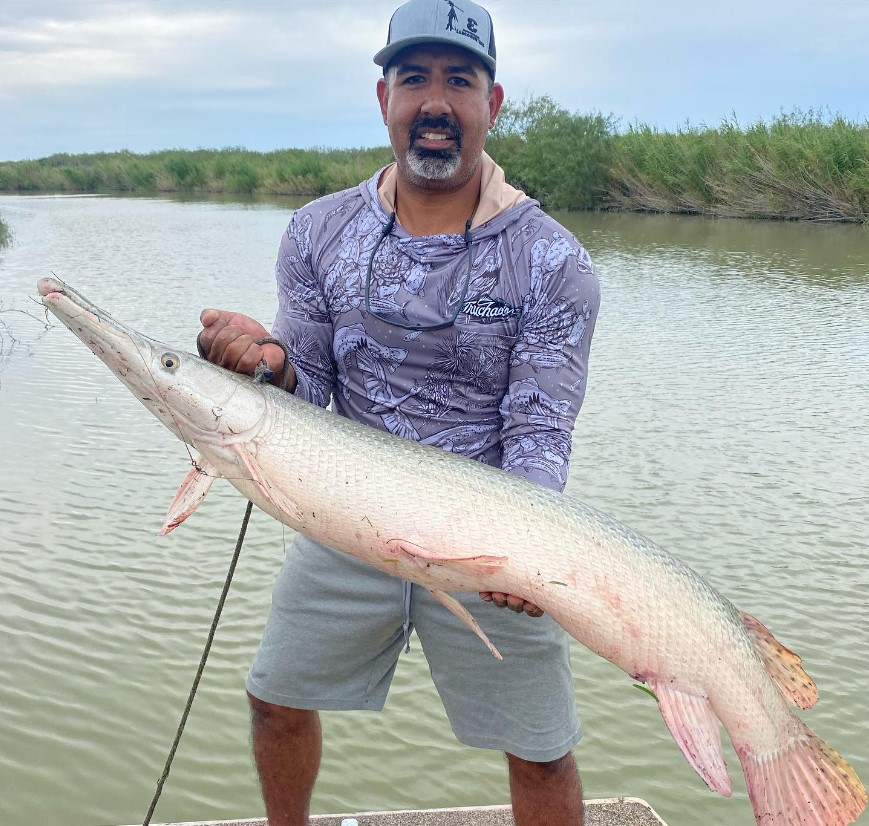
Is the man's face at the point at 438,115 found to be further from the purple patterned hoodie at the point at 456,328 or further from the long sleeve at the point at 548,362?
the long sleeve at the point at 548,362

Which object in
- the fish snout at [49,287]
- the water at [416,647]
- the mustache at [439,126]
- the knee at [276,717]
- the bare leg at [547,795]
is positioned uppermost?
the mustache at [439,126]

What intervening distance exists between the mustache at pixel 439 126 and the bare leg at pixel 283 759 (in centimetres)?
186

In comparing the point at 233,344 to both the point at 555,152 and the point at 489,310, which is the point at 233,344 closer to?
the point at 489,310

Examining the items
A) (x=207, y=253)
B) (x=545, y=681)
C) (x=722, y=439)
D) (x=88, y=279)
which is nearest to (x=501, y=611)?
(x=545, y=681)

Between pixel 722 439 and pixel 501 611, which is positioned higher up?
pixel 501 611

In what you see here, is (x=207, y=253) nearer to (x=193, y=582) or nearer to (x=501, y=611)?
(x=193, y=582)

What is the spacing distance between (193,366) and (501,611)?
1.14 m

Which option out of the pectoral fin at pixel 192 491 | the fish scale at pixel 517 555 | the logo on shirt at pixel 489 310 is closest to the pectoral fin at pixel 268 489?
the fish scale at pixel 517 555

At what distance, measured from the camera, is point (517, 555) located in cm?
242

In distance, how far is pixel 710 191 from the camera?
27422mm

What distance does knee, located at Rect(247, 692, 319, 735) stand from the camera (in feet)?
9.75

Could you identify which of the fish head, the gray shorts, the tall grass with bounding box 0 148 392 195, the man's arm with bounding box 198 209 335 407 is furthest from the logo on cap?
the tall grass with bounding box 0 148 392 195

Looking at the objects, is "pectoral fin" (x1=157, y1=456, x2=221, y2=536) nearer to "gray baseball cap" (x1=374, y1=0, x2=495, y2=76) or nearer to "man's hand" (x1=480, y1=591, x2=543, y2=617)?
"man's hand" (x1=480, y1=591, x2=543, y2=617)

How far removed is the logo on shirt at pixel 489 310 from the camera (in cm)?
280
